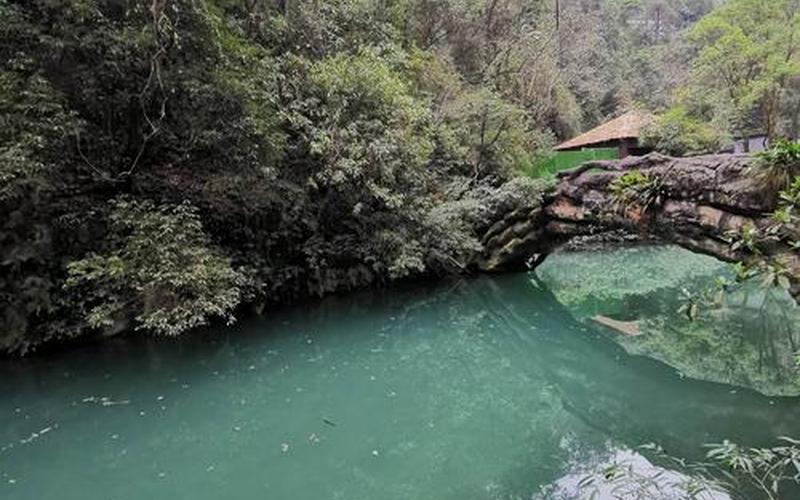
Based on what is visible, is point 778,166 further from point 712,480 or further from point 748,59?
point 748,59

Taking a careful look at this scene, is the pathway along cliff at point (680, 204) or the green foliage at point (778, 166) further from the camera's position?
the pathway along cliff at point (680, 204)

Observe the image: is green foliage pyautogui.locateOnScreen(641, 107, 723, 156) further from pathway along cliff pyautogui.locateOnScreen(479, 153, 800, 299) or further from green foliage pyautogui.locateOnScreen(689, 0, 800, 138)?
pathway along cliff pyautogui.locateOnScreen(479, 153, 800, 299)


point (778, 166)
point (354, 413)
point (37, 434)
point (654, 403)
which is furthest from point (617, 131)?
point (37, 434)

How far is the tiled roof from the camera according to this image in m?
18.5

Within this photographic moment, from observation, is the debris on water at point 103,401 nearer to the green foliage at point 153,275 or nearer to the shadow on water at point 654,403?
the green foliage at point 153,275

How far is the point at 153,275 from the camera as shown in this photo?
23.1 ft

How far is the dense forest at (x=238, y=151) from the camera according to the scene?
23.5 ft

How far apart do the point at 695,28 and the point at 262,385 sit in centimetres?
1878

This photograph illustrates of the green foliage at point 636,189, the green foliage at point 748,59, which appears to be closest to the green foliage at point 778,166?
the green foliage at point 636,189

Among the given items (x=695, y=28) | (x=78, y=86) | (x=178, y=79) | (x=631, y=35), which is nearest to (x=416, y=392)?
(x=178, y=79)

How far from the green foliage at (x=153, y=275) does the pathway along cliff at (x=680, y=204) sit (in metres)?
5.74

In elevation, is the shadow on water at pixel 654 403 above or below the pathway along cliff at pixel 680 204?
below

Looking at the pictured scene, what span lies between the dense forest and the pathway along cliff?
1.44 meters

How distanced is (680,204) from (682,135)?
39.1 feet
